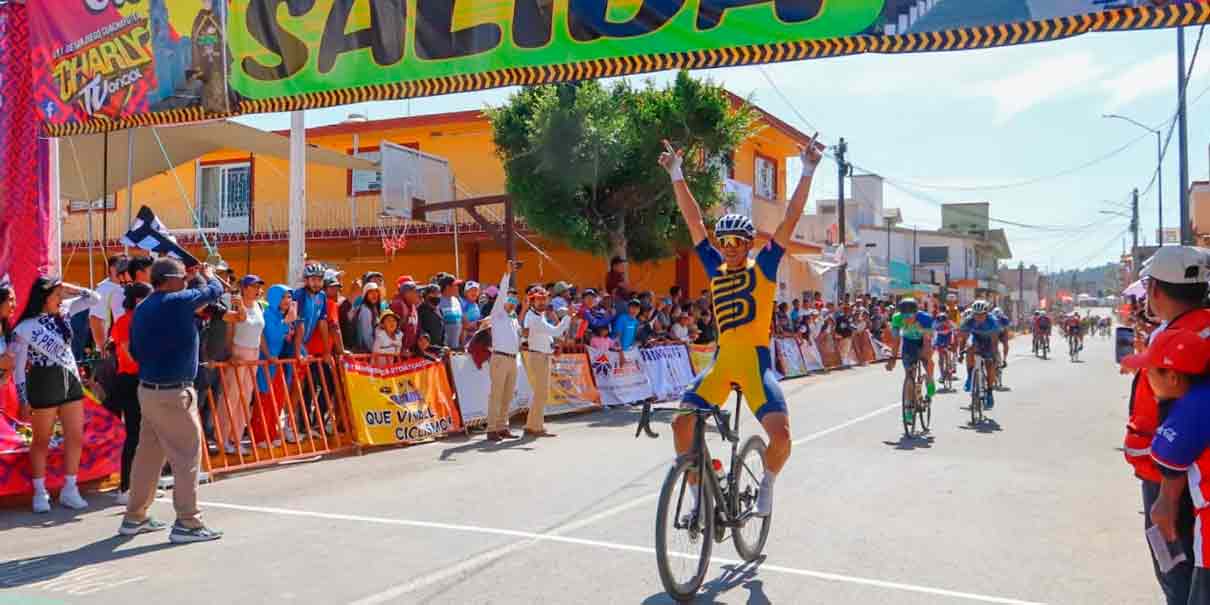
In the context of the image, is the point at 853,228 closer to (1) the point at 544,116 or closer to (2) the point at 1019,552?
(1) the point at 544,116

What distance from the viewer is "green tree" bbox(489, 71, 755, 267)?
799 inches

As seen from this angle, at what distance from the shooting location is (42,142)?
11.1 meters

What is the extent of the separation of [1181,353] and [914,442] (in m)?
8.71

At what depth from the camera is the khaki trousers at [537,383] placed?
492 inches

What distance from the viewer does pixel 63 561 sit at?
616 centimetres

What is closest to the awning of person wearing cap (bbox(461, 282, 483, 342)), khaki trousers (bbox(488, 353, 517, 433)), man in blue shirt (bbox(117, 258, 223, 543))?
person wearing cap (bbox(461, 282, 483, 342))

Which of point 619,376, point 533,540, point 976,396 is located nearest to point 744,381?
point 533,540

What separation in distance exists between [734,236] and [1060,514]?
12.7 ft

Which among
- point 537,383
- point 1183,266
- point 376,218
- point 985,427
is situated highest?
point 376,218

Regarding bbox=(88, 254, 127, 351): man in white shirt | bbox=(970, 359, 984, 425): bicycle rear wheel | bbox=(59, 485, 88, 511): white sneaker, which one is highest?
bbox=(88, 254, 127, 351): man in white shirt

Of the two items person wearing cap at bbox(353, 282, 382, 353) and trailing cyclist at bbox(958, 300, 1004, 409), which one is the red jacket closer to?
person wearing cap at bbox(353, 282, 382, 353)

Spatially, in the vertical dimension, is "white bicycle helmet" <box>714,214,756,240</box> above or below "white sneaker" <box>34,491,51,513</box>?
above

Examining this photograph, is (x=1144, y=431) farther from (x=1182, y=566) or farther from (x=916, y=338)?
(x=916, y=338)

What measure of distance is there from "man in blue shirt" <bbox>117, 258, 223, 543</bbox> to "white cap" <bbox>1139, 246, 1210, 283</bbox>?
5687mm
